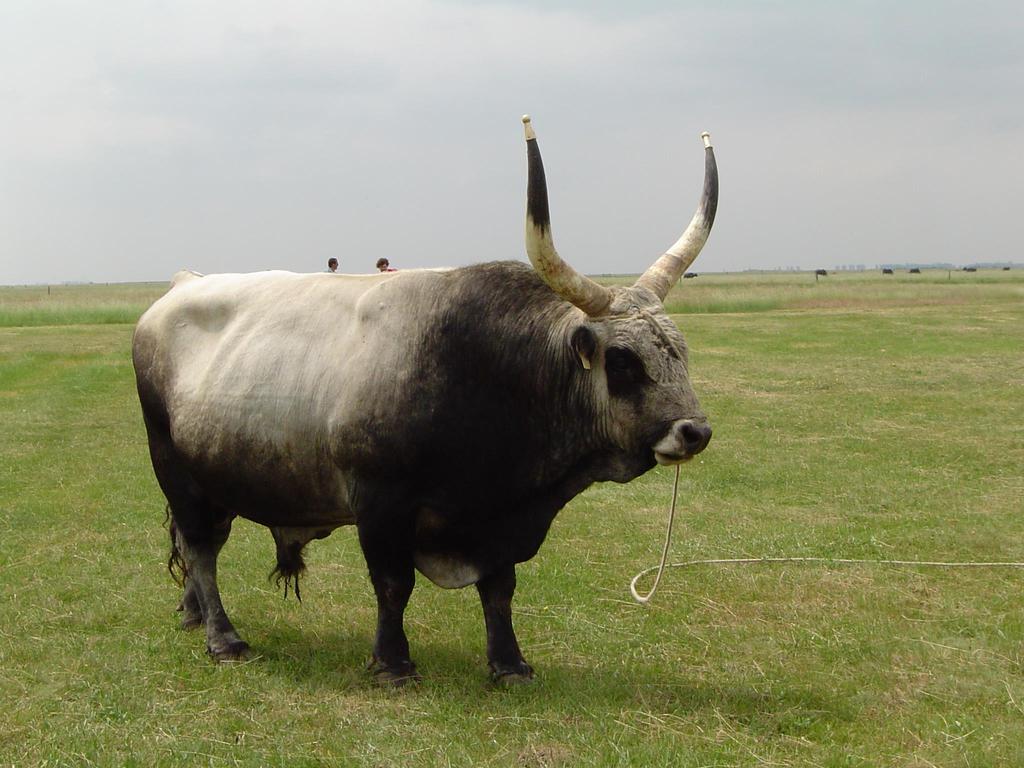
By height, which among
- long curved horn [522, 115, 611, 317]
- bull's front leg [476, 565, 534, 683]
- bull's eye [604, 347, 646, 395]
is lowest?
bull's front leg [476, 565, 534, 683]

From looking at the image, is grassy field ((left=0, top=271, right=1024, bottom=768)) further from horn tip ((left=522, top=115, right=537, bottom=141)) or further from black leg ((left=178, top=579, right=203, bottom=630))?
horn tip ((left=522, top=115, right=537, bottom=141))

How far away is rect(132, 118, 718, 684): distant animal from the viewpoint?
531 cm

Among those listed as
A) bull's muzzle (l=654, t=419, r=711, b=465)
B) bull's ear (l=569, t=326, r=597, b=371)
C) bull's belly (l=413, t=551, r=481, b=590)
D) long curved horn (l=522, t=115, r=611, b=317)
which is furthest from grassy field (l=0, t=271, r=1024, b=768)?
long curved horn (l=522, t=115, r=611, b=317)

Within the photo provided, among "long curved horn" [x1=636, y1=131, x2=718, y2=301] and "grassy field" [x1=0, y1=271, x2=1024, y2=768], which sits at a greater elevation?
"long curved horn" [x1=636, y1=131, x2=718, y2=301]

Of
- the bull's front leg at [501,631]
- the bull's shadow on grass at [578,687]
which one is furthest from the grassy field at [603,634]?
the bull's front leg at [501,631]

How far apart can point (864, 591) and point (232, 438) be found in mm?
4585

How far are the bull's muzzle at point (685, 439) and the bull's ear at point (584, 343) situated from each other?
22.6 inches

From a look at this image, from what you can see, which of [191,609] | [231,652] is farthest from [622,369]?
[191,609]

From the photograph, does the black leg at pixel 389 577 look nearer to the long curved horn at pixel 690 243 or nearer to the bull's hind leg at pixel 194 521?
the bull's hind leg at pixel 194 521

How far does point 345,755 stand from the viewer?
5008mm

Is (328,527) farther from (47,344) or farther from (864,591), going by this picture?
(47,344)

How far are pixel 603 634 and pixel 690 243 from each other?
257 centimetres

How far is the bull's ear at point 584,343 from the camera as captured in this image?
5324 mm

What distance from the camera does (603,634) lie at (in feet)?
22.7
